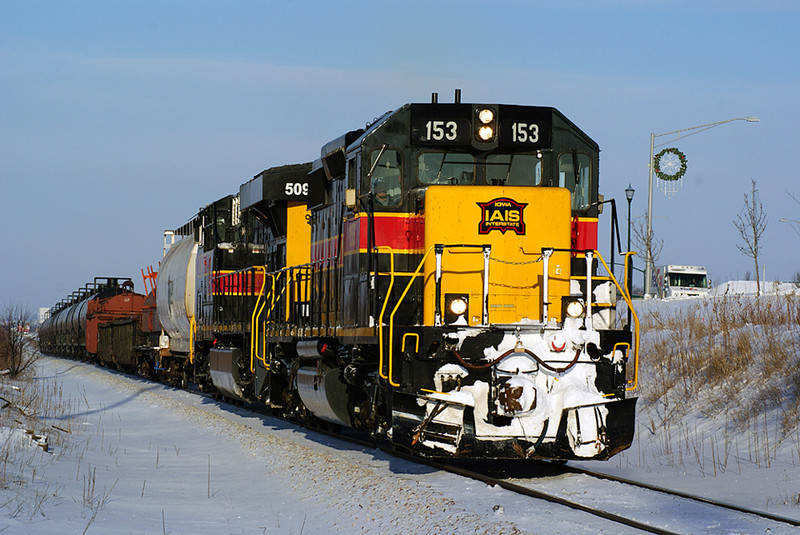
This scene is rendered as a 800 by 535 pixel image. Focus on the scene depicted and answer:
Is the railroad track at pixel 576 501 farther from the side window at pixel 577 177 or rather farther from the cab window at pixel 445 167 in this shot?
the cab window at pixel 445 167

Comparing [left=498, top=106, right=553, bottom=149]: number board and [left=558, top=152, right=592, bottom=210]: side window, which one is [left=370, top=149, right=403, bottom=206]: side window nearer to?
[left=498, top=106, right=553, bottom=149]: number board

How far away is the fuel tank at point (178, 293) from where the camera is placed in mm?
21141

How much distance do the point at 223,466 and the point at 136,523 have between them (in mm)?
3651

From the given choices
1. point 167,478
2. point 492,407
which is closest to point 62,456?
point 167,478

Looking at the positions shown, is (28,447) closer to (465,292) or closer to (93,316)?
(465,292)

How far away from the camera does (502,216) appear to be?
9320 mm

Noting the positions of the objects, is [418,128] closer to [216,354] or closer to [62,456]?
[62,456]

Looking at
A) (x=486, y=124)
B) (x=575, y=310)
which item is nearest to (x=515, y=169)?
(x=486, y=124)

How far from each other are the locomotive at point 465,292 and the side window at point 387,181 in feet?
0.05

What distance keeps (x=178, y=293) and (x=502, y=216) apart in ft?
47.3

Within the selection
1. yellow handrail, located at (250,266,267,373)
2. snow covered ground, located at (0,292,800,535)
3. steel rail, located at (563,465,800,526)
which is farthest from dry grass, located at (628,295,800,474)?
yellow handrail, located at (250,266,267,373)

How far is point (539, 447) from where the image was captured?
8.35m

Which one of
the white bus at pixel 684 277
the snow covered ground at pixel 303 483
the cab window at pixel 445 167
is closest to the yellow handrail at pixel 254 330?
the snow covered ground at pixel 303 483

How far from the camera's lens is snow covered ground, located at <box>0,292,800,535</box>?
24.0ft
